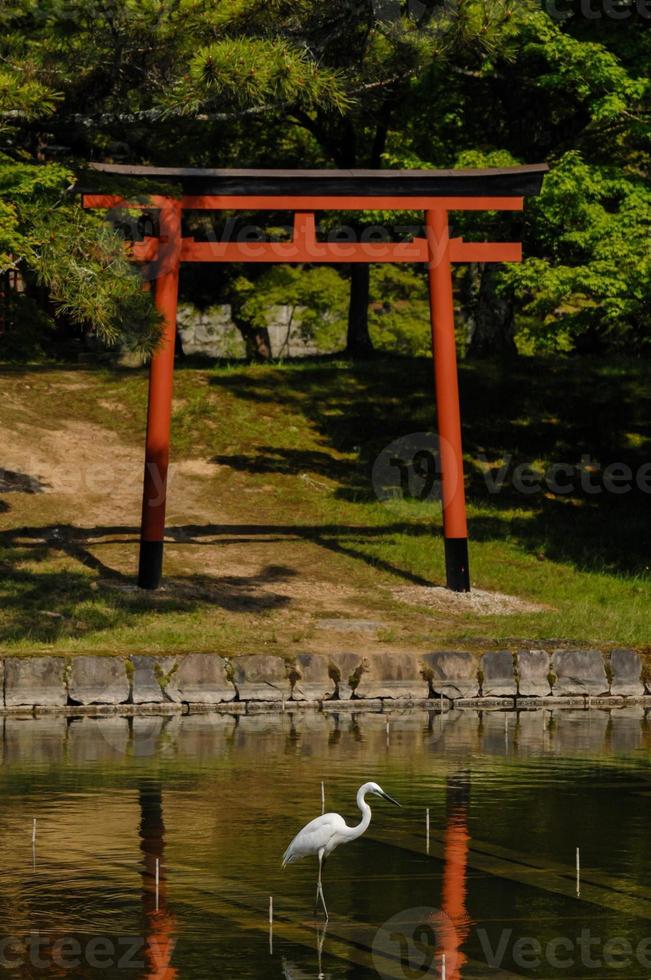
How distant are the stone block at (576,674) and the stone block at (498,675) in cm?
58

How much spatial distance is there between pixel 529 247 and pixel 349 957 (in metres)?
25.7

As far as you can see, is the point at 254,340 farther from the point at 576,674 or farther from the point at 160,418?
the point at 576,674

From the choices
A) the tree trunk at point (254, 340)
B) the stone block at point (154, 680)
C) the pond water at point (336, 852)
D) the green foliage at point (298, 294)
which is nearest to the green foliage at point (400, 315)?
the green foliage at point (298, 294)

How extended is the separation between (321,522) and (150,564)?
5.84 m

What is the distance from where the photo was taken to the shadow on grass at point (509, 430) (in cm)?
2967

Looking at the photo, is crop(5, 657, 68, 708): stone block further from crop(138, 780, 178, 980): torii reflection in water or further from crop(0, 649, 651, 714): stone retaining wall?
crop(138, 780, 178, 980): torii reflection in water

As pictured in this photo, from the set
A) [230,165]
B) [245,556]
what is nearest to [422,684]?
[245,556]

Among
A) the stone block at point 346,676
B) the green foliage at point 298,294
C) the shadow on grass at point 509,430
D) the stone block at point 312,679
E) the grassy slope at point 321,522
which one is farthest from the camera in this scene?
the green foliage at point 298,294

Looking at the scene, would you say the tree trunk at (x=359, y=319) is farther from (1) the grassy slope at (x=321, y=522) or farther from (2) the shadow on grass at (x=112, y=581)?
(2) the shadow on grass at (x=112, y=581)

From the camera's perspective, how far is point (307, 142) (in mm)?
42562

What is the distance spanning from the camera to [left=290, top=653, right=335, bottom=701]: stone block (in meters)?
20.0

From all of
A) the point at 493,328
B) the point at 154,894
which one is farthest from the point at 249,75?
Answer: the point at 493,328

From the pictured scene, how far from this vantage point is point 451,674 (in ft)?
66.8

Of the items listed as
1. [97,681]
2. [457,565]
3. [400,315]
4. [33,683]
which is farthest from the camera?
[400,315]
